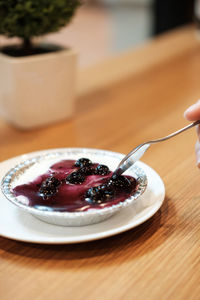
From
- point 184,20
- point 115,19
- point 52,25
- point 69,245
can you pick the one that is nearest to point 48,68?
point 52,25

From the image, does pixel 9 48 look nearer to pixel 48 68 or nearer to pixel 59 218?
pixel 48 68

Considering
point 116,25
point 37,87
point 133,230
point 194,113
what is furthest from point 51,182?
point 116,25

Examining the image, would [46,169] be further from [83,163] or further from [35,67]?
[35,67]

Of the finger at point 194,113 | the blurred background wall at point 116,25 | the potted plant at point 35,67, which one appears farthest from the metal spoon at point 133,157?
the blurred background wall at point 116,25

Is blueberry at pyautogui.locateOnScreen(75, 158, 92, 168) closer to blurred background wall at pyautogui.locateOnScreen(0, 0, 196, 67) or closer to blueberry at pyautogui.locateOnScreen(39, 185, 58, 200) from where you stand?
blueberry at pyautogui.locateOnScreen(39, 185, 58, 200)

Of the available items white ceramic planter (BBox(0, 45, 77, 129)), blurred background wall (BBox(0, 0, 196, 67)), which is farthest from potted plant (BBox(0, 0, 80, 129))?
blurred background wall (BBox(0, 0, 196, 67))

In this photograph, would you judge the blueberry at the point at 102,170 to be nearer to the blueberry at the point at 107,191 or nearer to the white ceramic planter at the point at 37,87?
the blueberry at the point at 107,191
